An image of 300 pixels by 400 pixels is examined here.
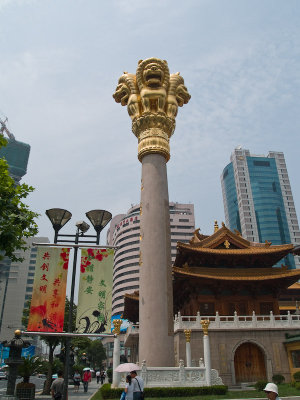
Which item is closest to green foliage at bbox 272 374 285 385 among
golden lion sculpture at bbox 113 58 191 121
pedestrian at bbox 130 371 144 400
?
pedestrian at bbox 130 371 144 400

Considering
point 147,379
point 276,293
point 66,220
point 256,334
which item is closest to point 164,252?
point 147,379

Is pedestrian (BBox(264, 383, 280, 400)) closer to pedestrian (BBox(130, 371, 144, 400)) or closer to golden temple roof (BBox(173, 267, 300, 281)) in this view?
pedestrian (BBox(130, 371, 144, 400))

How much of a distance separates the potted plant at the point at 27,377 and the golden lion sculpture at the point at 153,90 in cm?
1557

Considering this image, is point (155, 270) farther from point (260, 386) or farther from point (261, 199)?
point (261, 199)

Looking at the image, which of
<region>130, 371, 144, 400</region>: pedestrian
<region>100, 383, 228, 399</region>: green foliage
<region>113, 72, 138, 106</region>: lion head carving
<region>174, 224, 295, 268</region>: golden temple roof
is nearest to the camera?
<region>130, 371, 144, 400</region>: pedestrian

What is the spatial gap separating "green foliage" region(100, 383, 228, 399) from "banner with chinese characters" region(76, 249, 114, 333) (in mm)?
7805

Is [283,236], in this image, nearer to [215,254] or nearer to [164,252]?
[215,254]

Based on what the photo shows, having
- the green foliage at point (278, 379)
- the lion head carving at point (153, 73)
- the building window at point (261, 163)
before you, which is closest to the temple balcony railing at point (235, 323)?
the green foliage at point (278, 379)

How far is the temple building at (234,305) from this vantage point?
2408 cm

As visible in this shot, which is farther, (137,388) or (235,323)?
(235,323)

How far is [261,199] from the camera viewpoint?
4355 inches

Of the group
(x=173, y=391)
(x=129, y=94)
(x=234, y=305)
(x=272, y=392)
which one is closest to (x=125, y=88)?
→ (x=129, y=94)

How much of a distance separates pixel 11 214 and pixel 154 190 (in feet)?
32.4

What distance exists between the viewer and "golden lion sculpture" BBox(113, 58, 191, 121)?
69.9 ft
